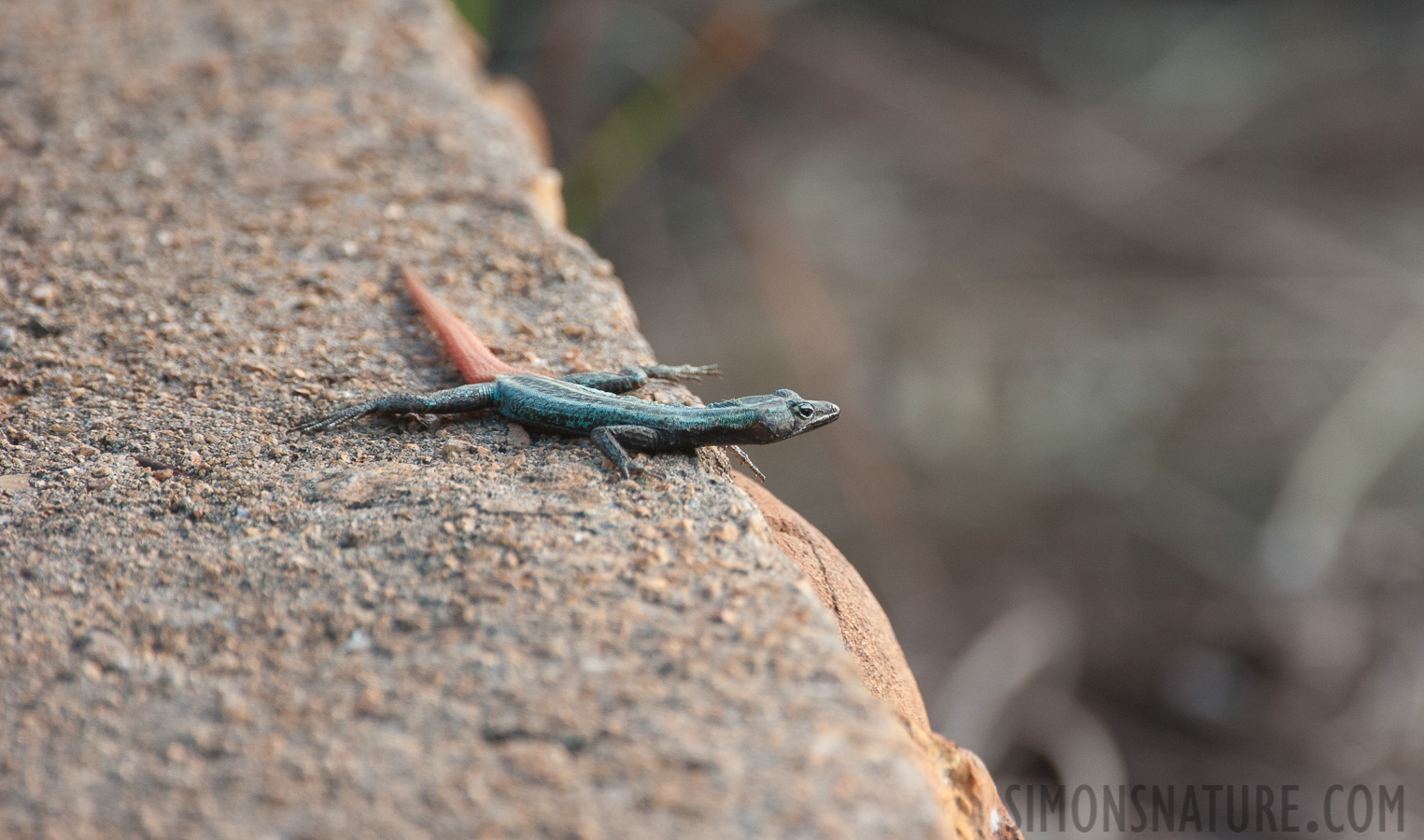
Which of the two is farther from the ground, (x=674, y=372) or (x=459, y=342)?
(x=674, y=372)

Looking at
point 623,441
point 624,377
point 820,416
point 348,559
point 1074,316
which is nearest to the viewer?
point 348,559

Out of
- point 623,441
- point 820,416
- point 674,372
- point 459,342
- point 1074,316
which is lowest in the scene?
point 459,342

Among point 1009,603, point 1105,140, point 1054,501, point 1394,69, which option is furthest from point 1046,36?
point 1009,603

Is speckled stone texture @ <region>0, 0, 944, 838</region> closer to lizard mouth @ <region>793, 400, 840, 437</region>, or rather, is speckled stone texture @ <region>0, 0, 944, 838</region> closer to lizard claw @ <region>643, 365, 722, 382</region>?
lizard claw @ <region>643, 365, 722, 382</region>

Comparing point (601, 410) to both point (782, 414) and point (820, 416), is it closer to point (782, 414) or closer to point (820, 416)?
point (782, 414)

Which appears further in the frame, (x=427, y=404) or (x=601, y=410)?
(x=427, y=404)

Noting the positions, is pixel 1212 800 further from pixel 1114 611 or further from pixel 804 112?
pixel 804 112

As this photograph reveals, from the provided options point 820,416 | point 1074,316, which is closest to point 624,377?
point 820,416
